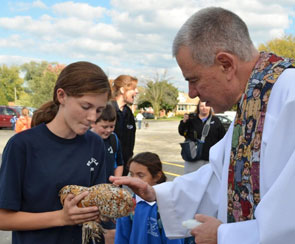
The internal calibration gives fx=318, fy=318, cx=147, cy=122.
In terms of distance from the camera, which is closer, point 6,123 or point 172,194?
point 172,194

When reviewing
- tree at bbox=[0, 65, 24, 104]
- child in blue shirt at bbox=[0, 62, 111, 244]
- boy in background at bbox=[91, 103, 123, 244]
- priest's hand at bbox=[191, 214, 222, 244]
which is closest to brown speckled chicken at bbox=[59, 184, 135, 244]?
child in blue shirt at bbox=[0, 62, 111, 244]

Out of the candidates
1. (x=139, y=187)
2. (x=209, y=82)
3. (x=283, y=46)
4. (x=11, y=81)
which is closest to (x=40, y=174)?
(x=139, y=187)

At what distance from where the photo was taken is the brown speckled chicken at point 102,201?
1837 millimetres

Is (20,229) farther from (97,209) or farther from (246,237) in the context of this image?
(246,237)

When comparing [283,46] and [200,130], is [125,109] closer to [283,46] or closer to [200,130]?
[200,130]

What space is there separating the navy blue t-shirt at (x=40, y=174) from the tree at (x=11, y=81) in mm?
68053

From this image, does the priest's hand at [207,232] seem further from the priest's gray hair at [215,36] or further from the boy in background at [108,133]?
the boy in background at [108,133]

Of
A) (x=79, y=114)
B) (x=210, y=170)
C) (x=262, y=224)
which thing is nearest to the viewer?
(x=262, y=224)

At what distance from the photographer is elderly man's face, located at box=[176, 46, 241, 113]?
1.85m

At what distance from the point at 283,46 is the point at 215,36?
117 ft

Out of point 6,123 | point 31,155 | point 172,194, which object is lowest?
point 6,123

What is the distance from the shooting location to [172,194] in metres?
2.45

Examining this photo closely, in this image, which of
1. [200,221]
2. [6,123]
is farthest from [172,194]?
[6,123]

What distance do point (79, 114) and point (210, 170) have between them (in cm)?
107
